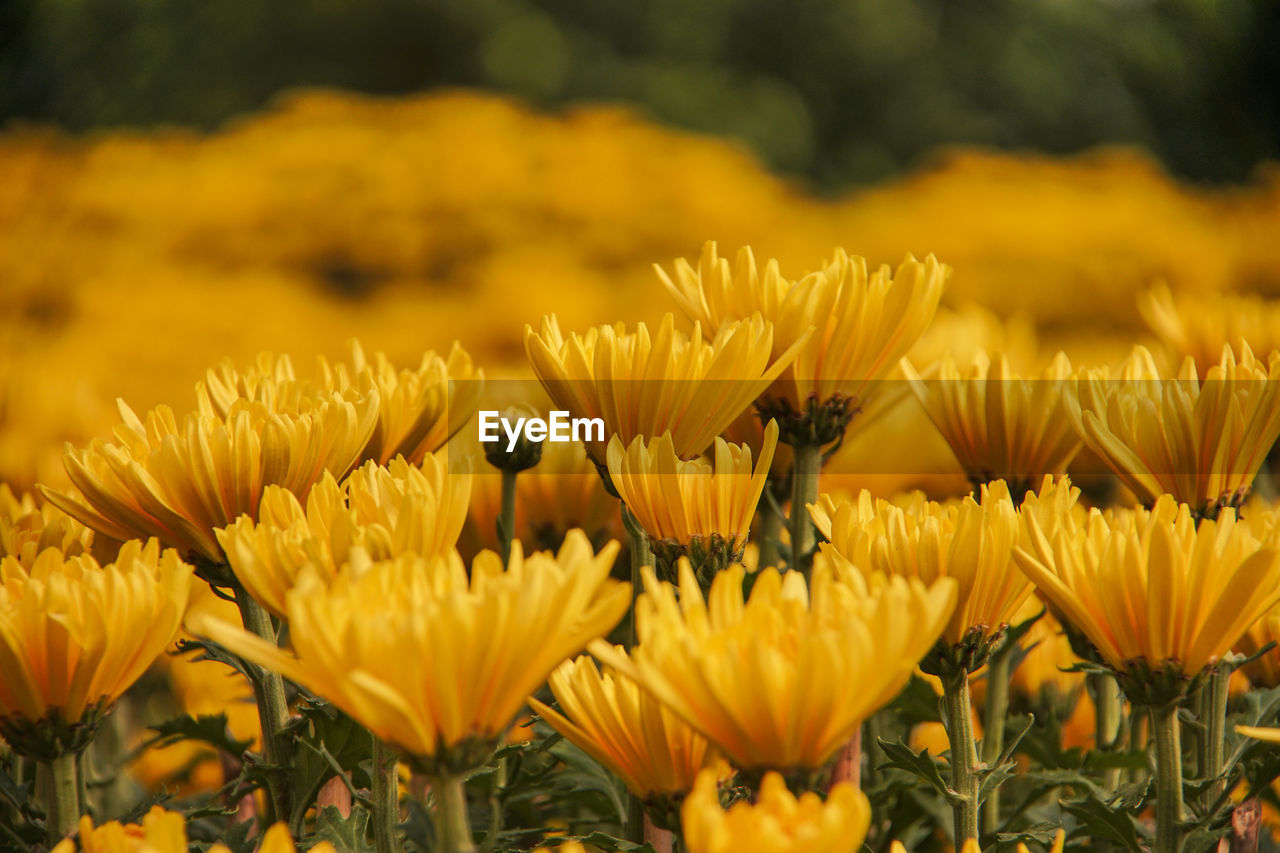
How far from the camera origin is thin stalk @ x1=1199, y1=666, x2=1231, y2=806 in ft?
1.69

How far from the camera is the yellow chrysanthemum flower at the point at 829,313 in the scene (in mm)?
562

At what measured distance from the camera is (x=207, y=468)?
0.49 m

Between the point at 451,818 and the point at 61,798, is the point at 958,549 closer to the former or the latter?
the point at 451,818

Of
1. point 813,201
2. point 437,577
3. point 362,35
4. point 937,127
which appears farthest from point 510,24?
point 437,577

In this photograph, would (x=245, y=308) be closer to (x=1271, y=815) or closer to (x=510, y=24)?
(x=510, y=24)

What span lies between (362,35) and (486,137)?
882 millimetres

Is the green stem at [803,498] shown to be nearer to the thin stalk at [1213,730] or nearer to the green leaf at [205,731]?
the thin stalk at [1213,730]

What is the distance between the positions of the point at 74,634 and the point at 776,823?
10.0 inches

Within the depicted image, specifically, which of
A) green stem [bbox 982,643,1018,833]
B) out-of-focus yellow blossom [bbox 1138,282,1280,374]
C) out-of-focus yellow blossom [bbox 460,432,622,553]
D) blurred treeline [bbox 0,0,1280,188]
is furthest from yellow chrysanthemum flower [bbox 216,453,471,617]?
blurred treeline [bbox 0,0,1280,188]

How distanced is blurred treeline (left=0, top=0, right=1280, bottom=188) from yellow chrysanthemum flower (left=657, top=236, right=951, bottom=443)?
13.4 feet

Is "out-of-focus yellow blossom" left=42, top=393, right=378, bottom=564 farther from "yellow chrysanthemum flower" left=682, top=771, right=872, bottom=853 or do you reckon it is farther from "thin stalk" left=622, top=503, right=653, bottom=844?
"yellow chrysanthemum flower" left=682, top=771, right=872, bottom=853

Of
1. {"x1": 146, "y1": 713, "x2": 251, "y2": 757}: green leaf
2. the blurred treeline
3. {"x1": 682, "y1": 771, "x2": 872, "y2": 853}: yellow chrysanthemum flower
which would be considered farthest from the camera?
the blurred treeline

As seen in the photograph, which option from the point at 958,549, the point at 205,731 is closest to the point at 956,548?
the point at 958,549

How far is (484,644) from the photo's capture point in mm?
354
